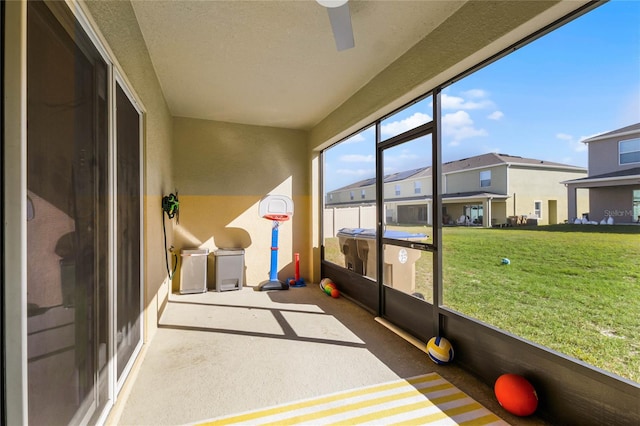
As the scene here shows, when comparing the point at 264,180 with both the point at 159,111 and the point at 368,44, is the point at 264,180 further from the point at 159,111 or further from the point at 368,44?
the point at 368,44

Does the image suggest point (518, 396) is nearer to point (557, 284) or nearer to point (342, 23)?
point (557, 284)

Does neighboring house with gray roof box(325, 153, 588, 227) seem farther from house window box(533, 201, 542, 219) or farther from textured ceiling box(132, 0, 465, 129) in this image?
textured ceiling box(132, 0, 465, 129)

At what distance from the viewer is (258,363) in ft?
8.51

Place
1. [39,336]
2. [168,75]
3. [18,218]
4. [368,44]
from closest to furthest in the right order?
[18,218]
[39,336]
[368,44]
[168,75]

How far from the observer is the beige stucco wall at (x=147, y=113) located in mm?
1847

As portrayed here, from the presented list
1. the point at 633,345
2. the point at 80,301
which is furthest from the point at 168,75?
the point at 633,345

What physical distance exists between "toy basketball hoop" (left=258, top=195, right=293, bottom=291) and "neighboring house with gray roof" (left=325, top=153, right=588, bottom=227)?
2.13 metres

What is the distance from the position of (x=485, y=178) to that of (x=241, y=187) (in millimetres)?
3895

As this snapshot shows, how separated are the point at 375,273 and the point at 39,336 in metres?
3.36

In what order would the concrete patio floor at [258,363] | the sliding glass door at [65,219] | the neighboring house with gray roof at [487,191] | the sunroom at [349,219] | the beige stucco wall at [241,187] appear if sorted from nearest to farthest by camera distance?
the sliding glass door at [65,219]
the sunroom at [349,219]
the concrete patio floor at [258,363]
the neighboring house with gray roof at [487,191]
the beige stucco wall at [241,187]

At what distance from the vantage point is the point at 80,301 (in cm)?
148

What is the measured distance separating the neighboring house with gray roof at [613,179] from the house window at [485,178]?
0.74 m

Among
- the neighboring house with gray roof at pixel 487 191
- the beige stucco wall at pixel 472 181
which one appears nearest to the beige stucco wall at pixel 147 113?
the neighboring house with gray roof at pixel 487 191

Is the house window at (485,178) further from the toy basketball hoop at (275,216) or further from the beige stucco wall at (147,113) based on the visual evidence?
the toy basketball hoop at (275,216)
